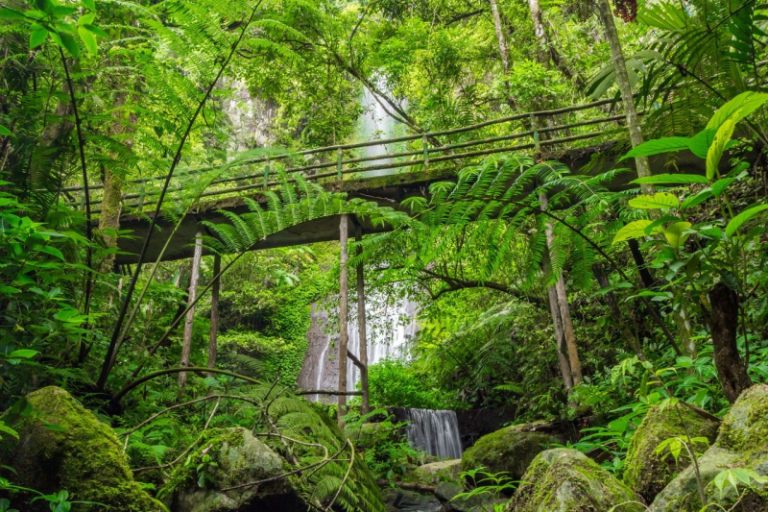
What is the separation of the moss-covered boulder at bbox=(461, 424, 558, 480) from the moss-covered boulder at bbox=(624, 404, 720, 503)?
14.1ft

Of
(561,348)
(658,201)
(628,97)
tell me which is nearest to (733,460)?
(658,201)

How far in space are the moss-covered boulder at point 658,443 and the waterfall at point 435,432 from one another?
7621 mm

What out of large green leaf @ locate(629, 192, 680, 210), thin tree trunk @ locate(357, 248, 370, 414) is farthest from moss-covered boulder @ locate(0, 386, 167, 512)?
thin tree trunk @ locate(357, 248, 370, 414)

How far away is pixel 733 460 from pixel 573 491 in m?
0.52

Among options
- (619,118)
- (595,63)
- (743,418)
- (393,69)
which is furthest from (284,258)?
(743,418)

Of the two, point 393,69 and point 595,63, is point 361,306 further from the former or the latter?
point 595,63

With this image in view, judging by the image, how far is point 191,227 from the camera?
30.9ft

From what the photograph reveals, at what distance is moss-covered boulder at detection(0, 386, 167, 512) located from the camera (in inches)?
86.5

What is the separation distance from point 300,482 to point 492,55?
1043 centimetres

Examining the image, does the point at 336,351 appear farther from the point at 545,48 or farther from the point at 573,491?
the point at 573,491

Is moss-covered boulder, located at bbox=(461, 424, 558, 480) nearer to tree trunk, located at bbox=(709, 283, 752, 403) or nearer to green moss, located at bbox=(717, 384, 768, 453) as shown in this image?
tree trunk, located at bbox=(709, 283, 752, 403)

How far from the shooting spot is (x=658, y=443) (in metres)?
2.19

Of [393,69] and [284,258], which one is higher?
[393,69]

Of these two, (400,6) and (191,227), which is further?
(400,6)
